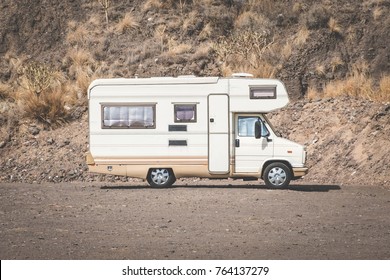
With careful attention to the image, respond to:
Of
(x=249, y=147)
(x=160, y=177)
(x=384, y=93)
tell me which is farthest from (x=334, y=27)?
(x=160, y=177)

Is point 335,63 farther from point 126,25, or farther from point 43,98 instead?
point 43,98

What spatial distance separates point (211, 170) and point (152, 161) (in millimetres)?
1555

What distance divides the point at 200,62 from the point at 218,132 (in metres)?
12.8

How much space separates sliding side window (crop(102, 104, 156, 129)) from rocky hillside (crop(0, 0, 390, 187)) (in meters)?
4.81

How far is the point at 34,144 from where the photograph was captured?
1151 inches

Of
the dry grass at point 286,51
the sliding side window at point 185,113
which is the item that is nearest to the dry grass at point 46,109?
the sliding side window at point 185,113

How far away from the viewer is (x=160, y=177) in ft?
74.8

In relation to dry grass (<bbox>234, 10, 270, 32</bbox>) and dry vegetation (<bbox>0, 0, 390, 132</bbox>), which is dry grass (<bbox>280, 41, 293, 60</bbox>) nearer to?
dry vegetation (<bbox>0, 0, 390, 132</bbox>)

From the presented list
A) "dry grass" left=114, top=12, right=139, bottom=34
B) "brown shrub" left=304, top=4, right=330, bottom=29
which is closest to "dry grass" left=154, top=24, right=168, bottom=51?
"dry grass" left=114, top=12, right=139, bottom=34

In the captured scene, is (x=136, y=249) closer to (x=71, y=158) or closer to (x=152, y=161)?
(x=152, y=161)

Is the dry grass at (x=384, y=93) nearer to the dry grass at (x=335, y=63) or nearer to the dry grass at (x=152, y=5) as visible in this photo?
the dry grass at (x=335, y=63)

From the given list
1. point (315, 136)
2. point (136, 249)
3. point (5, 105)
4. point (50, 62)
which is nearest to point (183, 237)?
point (136, 249)

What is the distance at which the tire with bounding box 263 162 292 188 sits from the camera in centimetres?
2220

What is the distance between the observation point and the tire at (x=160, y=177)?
22.7 m
